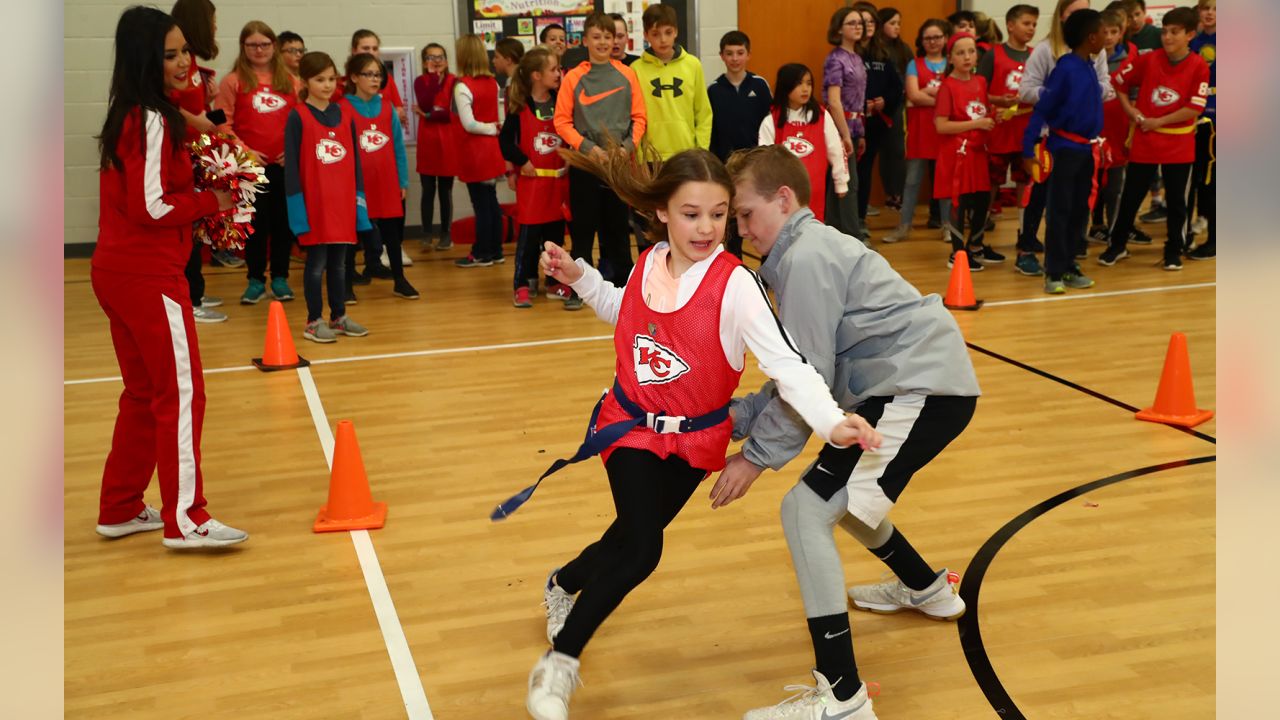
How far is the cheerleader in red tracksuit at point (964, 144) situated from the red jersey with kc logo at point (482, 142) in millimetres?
3340

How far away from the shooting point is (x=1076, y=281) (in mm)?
7629

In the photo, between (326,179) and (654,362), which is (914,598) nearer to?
(654,362)

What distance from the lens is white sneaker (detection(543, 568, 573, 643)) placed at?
10.3ft

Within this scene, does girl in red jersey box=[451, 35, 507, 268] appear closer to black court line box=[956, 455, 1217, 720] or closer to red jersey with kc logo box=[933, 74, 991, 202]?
red jersey with kc logo box=[933, 74, 991, 202]

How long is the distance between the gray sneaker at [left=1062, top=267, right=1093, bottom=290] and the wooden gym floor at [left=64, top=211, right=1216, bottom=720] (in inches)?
63.7

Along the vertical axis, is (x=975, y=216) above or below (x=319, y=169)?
below

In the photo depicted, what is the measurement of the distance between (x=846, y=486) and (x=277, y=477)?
2.69 metres

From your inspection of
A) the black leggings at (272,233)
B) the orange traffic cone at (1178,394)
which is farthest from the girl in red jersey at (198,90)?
the orange traffic cone at (1178,394)

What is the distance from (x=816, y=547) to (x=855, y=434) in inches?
15.2

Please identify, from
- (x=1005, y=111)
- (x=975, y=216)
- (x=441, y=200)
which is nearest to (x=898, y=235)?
(x=975, y=216)

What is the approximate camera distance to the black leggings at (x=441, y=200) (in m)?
9.92

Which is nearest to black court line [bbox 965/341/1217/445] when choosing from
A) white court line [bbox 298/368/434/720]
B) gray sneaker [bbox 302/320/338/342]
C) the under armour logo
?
the under armour logo
